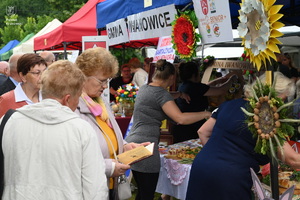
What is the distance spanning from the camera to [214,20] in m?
3.75

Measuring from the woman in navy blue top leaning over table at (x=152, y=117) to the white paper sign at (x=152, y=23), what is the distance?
1.71 feet

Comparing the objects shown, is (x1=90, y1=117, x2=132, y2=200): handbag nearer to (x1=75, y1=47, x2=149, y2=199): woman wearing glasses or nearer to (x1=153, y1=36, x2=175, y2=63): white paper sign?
(x1=75, y1=47, x2=149, y2=199): woman wearing glasses

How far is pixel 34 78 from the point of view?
11.8 ft

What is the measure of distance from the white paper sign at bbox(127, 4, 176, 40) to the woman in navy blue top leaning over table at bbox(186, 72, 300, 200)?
172cm

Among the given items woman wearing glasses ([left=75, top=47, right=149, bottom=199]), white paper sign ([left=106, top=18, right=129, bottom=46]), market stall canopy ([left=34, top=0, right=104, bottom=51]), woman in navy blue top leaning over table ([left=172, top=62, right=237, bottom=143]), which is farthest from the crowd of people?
market stall canopy ([left=34, top=0, right=104, bottom=51])

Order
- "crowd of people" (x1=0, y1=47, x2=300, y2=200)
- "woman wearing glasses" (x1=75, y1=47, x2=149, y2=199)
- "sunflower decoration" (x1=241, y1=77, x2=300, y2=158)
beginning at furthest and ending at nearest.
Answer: "woman wearing glasses" (x1=75, y1=47, x2=149, y2=199), "sunflower decoration" (x1=241, y1=77, x2=300, y2=158), "crowd of people" (x1=0, y1=47, x2=300, y2=200)

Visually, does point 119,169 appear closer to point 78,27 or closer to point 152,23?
point 152,23

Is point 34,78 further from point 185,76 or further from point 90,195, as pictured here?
point 185,76

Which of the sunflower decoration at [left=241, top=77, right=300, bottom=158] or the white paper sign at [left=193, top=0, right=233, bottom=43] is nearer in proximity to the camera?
the sunflower decoration at [left=241, top=77, right=300, bottom=158]

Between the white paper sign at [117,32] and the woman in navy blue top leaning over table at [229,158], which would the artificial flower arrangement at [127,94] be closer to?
the white paper sign at [117,32]

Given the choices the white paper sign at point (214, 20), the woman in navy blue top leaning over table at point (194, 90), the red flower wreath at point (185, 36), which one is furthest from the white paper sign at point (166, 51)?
the white paper sign at point (214, 20)

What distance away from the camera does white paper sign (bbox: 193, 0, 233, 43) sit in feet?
11.7

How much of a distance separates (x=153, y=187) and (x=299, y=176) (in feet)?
4.89

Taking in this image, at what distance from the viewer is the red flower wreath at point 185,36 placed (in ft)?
Answer: 13.6
